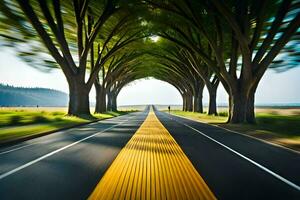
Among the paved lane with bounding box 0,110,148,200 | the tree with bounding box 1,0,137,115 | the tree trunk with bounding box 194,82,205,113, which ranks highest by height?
the tree with bounding box 1,0,137,115

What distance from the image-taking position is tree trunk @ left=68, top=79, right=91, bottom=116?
3091 cm

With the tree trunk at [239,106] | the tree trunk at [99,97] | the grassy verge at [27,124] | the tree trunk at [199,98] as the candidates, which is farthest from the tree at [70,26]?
the tree trunk at [199,98]

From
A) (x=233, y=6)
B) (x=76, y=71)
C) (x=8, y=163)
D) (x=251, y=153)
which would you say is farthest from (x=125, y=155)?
(x=76, y=71)

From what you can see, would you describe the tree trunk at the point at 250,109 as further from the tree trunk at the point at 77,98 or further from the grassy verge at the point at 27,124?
the tree trunk at the point at 77,98

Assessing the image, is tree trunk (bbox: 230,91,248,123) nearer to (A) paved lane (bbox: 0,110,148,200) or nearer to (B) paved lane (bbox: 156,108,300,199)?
(B) paved lane (bbox: 156,108,300,199)

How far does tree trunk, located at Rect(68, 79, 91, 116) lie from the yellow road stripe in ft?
74.4

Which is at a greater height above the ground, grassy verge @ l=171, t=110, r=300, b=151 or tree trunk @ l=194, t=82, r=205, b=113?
tree trunk @ l=194, t=82, r=205, b=113

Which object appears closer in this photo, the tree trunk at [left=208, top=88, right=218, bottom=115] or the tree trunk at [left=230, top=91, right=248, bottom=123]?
the tree trunk at [left=230, top=91, right=248, bottom=123]

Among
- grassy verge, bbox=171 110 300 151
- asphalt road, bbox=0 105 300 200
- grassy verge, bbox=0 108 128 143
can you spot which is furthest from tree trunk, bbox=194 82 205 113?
asphalt road, bbox=0 105 300 200

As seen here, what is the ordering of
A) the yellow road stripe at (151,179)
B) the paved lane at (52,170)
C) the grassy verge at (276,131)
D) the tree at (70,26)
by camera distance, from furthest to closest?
the tree at (70,26), the grassy verge at (276,131), the paved lane at (52,170), the yellow road stripe at (151,179)

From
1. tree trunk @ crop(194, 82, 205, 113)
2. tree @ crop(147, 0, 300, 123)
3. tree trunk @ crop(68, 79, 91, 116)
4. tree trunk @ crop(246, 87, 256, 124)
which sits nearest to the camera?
tree @ crop(147, 0, 300, 123)

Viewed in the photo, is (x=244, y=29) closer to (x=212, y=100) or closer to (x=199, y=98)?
(x=212, y=100)

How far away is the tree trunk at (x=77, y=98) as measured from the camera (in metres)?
30.9

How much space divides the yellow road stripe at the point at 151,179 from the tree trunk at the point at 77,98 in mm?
22667
